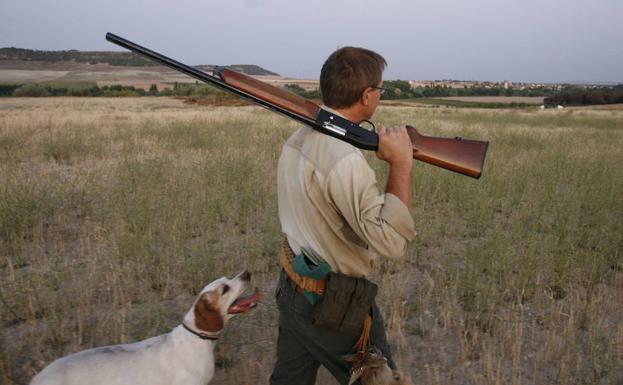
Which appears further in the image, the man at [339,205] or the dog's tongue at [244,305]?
the dog's tongue at [244,305]

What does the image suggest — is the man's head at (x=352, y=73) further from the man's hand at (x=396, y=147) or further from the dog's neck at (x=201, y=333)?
the dog's neck at (x=201, y=333)

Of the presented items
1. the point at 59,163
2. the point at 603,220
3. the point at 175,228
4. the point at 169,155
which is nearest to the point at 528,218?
the point at 603,220

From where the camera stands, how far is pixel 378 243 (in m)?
1.70

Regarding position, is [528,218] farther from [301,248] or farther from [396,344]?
[301,248]

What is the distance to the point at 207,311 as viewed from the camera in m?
2.43

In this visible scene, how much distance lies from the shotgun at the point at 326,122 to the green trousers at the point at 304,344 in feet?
2.43

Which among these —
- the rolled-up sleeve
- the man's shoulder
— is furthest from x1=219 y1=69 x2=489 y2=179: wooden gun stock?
the rolled-up sleeve

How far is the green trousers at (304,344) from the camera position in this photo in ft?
6.52

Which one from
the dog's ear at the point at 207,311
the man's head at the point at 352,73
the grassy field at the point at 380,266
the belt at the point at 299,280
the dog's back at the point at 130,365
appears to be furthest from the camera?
the grassy field at the point at 380,266

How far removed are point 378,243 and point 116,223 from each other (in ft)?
14.3

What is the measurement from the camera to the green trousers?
199 cm

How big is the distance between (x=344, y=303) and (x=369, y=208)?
0.42 meters

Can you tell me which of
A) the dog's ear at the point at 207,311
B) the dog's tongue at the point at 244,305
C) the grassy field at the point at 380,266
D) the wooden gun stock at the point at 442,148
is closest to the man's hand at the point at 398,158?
the wooden gun stock at the point at 442,148

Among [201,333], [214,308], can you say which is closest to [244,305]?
[214,308]
